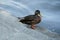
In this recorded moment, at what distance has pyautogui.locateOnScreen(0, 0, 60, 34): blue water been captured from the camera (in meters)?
12.9

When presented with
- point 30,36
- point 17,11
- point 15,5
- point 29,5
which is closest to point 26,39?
point 30,36

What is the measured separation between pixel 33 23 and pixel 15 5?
5475mm

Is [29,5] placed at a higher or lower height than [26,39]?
higher

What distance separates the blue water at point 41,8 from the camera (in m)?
12.9

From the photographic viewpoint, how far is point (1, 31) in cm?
798

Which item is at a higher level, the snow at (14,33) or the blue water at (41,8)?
the blue water at (41,8)

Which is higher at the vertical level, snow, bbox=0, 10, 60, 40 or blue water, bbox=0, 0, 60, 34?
blue water, bbox=0, 0, 60, 34

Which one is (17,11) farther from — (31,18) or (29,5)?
(31,18)

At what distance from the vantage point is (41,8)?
16.1m

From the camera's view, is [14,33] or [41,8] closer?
[14,33]

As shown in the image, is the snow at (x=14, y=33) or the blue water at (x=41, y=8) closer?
the snow at (x=14, y=33)

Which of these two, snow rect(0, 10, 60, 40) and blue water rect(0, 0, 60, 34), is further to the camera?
blue water rect(0, 0, 60, 34)

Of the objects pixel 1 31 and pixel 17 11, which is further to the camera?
pixel 17 11

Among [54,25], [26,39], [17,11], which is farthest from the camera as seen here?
[17,11]
